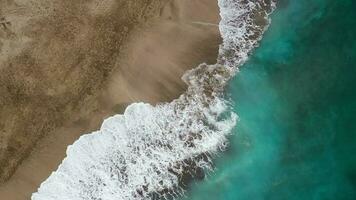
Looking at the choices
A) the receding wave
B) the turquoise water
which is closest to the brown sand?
the receding wave

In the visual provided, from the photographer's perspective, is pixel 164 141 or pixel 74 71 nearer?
pixel 74 71

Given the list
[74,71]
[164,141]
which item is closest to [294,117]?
A: [164,141]

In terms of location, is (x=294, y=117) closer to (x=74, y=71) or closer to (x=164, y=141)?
(x=164, y=141)

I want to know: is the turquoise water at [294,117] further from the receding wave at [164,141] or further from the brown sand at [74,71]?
the brown sand at [74,71]

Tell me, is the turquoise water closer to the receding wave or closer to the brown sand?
the receding wave

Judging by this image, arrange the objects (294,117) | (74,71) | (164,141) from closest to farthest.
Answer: (74,71), (164,141), (294,117)

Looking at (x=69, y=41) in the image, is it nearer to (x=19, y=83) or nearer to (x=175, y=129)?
(x=19, y=83)

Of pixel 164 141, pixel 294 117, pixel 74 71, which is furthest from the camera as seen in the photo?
pixel 294 117
